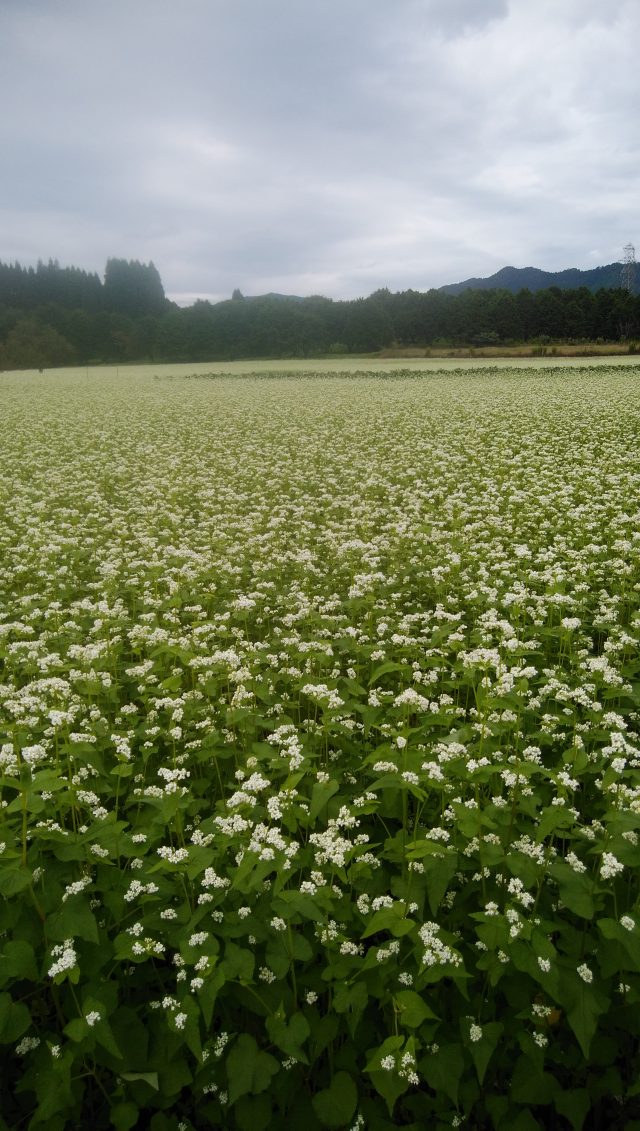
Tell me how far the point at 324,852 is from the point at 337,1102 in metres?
1.04

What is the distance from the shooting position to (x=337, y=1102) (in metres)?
2.74

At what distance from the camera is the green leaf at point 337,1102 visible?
2.69m

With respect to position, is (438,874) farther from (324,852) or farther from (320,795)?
(320,795)

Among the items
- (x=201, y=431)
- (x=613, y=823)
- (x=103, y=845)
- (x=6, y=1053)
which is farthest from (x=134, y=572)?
(x=201, y=431)

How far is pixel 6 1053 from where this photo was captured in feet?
10.1

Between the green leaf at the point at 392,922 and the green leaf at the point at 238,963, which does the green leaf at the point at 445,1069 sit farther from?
the green leaf at the point at 238,963

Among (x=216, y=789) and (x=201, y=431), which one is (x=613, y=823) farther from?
(x=201, y=431)

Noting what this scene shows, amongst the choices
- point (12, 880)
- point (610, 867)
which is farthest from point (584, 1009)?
point (12, 880)

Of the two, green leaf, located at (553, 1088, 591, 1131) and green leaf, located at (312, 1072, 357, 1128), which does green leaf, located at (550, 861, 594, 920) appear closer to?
green leaf, located at (553, 1088, 591, 1131)

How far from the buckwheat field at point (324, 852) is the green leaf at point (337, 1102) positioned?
0.03ft

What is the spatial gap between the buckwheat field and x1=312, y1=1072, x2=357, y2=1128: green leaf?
0.01 metres

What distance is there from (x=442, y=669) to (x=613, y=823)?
2300mm

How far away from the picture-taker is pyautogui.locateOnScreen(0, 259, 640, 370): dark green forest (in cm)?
10194

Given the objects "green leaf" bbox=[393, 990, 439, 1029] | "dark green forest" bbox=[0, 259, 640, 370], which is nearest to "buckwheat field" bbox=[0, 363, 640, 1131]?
"green leaf" bbox=[393, 990, 439, 1029]
